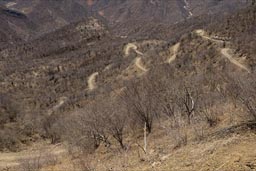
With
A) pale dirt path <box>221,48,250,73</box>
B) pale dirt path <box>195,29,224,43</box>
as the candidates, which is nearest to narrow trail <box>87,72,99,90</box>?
pale dirt path <box>195,29,224,43</box>

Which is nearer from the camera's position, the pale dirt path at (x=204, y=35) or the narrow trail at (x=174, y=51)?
the pale dirt path at (x=204, y=35)

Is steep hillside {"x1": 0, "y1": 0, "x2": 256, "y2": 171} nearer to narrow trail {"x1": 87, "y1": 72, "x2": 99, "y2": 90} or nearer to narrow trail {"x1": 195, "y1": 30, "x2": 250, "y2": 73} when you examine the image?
narrow trail {"x1": 195, "y1": 30, "x2": 250, "y2": 73}

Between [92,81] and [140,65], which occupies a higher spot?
[140,65]

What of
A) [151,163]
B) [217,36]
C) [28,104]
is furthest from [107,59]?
[151,163]

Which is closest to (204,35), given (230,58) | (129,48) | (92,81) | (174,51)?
(174,51)

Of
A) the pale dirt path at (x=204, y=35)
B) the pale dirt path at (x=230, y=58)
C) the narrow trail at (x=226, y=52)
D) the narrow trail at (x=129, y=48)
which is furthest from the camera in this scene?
the narrow trail at (x=129, y=48)

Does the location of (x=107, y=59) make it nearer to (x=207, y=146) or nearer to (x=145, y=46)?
(x=145, y=46)

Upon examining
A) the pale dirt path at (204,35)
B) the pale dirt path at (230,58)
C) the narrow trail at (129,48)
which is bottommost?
the narrow trail at (129,48)

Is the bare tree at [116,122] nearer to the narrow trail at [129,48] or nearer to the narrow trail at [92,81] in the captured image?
the narrow trail at [92,81]

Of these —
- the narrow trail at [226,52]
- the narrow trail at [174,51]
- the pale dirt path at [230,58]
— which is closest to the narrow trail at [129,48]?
the narrow trail at [174,51]

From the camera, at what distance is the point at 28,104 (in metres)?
66.9

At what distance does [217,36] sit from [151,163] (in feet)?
168

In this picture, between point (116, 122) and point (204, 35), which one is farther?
point (204, 35)

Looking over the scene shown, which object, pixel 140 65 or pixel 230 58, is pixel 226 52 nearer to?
pixel 230 58
